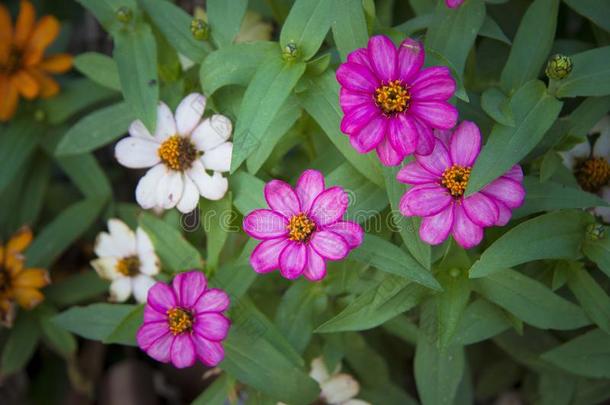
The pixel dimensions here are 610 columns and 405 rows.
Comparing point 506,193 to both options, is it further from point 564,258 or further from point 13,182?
point 13,182

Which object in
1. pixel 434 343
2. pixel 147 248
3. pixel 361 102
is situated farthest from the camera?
pixel 147 248

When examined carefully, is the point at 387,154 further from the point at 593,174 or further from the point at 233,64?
the point at 593,174

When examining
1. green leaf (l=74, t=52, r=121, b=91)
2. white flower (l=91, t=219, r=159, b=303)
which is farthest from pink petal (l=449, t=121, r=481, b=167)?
green leaf (l=74, t=52, r=121, b=91)

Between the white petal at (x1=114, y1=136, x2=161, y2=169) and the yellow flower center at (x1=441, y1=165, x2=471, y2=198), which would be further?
the white petal at (x1=114, y1=136, x2=161, y2=169)

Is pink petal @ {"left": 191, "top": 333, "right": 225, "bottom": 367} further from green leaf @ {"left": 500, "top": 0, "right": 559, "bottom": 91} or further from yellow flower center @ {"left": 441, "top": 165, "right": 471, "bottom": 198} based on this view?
green leaf @ {"left": 500, "top": 0, "right": 559, "bottom": 91}

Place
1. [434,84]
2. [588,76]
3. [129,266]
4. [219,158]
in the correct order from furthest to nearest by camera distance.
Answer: [129,266], [219,158], [588,76], [434,84]

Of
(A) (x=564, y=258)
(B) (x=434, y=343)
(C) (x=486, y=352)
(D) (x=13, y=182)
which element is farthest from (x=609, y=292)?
(D) (x=13, y=182)

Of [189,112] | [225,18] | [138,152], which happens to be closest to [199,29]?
[225,18]
